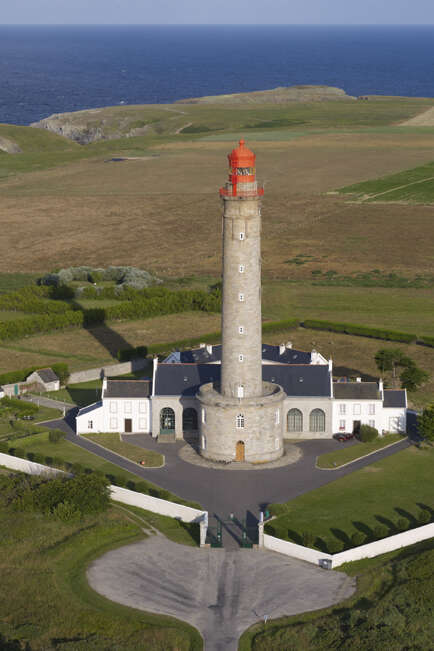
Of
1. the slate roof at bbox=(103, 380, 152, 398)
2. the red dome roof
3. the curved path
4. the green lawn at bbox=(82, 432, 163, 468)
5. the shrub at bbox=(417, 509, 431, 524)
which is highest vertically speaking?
the red dome roof

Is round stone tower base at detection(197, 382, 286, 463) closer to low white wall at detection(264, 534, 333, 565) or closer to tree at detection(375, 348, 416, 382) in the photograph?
low white wall at detection(264, 534, 333, 565)

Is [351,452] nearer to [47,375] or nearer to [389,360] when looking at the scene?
[389,360]

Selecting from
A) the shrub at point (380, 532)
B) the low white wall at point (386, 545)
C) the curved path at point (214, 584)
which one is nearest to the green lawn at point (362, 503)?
the shrub at point (380, 532)

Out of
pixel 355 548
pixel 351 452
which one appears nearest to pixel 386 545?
pixel 355 548

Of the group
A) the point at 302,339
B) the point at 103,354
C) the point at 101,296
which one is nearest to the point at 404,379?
the point at 302,339

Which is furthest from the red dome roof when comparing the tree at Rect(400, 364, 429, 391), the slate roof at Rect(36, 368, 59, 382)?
the slate roof at Rect(36, 368, 59, 382)

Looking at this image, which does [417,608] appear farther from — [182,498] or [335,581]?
[182,498]
